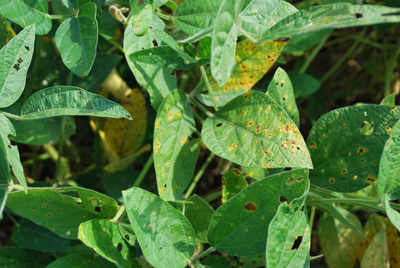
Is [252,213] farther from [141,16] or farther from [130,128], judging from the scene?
[130,128]

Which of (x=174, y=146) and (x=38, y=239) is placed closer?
(x=174, y=146)

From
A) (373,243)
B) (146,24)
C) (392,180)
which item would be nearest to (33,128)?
(146,24)

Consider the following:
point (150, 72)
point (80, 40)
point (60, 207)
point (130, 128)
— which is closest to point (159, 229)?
point (60, 207)

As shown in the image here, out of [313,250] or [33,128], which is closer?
[33,128]

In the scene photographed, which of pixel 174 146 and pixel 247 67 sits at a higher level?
pixel 247 67

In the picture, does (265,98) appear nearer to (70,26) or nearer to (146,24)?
(146,24)

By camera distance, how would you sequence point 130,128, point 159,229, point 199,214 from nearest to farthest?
point 159,229 → point 199,214 → point 130,128

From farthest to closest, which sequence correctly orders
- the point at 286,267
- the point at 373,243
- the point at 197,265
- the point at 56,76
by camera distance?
the point at 56,76 < the point at 373,243 < the point at 197,265 < the point at 286,267

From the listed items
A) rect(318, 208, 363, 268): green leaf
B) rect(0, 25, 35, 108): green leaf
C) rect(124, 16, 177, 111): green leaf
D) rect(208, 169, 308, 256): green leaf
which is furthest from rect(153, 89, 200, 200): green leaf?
rect(318, 208, 363, 268): green leaf
